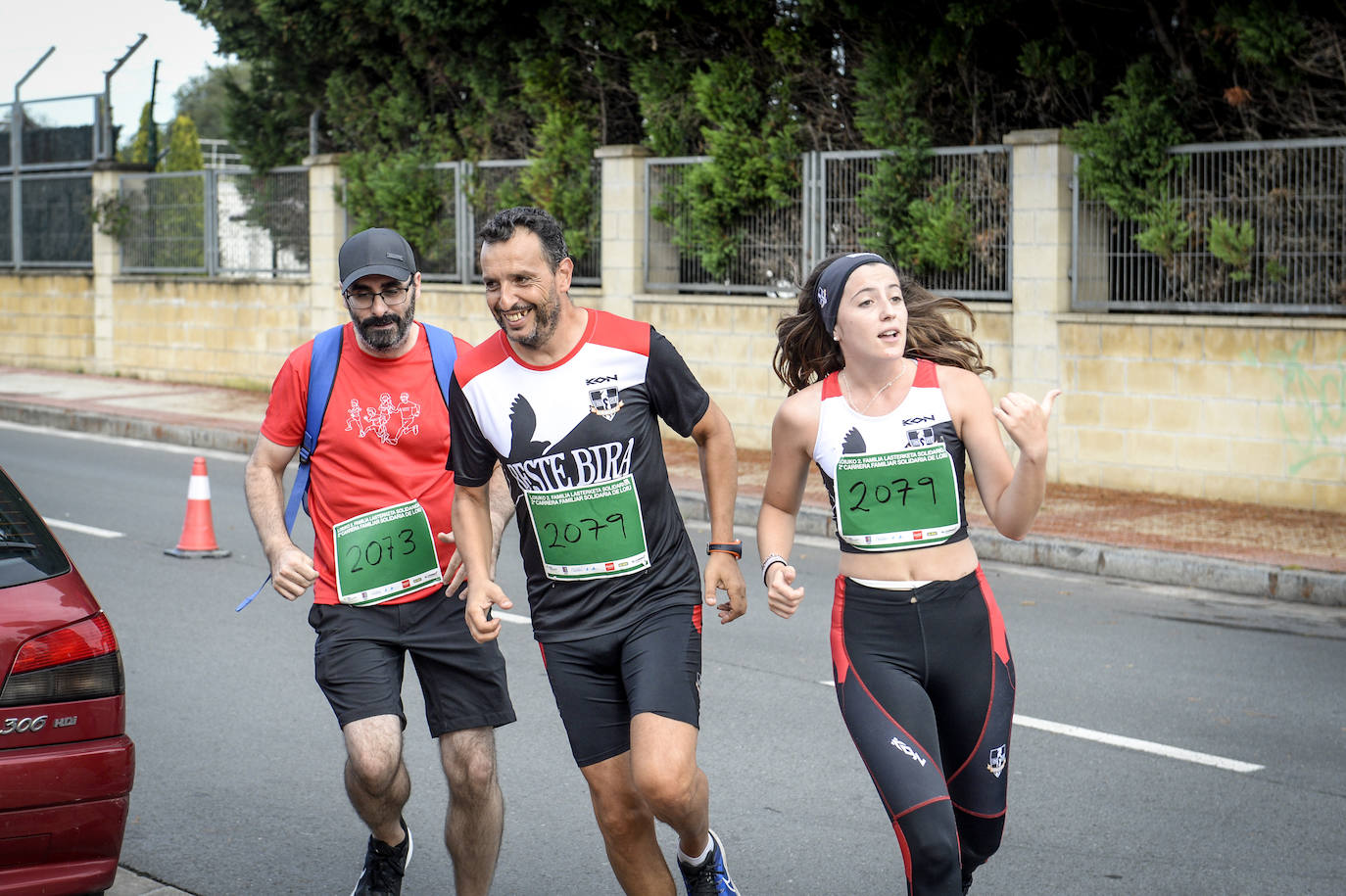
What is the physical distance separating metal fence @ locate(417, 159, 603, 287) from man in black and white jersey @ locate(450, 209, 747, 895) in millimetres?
13454

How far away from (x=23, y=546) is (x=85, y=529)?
24.3 feet

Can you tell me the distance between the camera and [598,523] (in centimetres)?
420

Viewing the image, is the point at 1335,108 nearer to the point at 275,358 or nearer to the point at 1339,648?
the point at 1339,648

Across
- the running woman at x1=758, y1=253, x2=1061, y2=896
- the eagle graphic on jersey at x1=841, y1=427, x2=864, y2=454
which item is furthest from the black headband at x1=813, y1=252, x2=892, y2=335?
the eagle graphic on jersey at x1=841, y1=427, x2=864, y2=454

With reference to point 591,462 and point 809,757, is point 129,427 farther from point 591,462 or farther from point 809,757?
point 591,462

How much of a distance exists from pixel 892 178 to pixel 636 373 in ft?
35.1

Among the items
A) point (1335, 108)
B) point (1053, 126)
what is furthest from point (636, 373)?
point (1053, 126)

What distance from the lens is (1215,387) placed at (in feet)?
40.9

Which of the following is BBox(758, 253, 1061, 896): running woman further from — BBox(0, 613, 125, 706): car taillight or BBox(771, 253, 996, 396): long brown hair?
BBox(0, 613, 125, 706): car taillight

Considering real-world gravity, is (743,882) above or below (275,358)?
below

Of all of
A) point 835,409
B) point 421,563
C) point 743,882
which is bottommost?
point 743,882

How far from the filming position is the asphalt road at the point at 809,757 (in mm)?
5152

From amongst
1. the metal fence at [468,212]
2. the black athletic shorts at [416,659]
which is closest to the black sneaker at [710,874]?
the black athletic shorts at [416,659]

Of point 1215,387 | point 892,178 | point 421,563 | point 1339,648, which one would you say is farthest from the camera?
point 892,178
